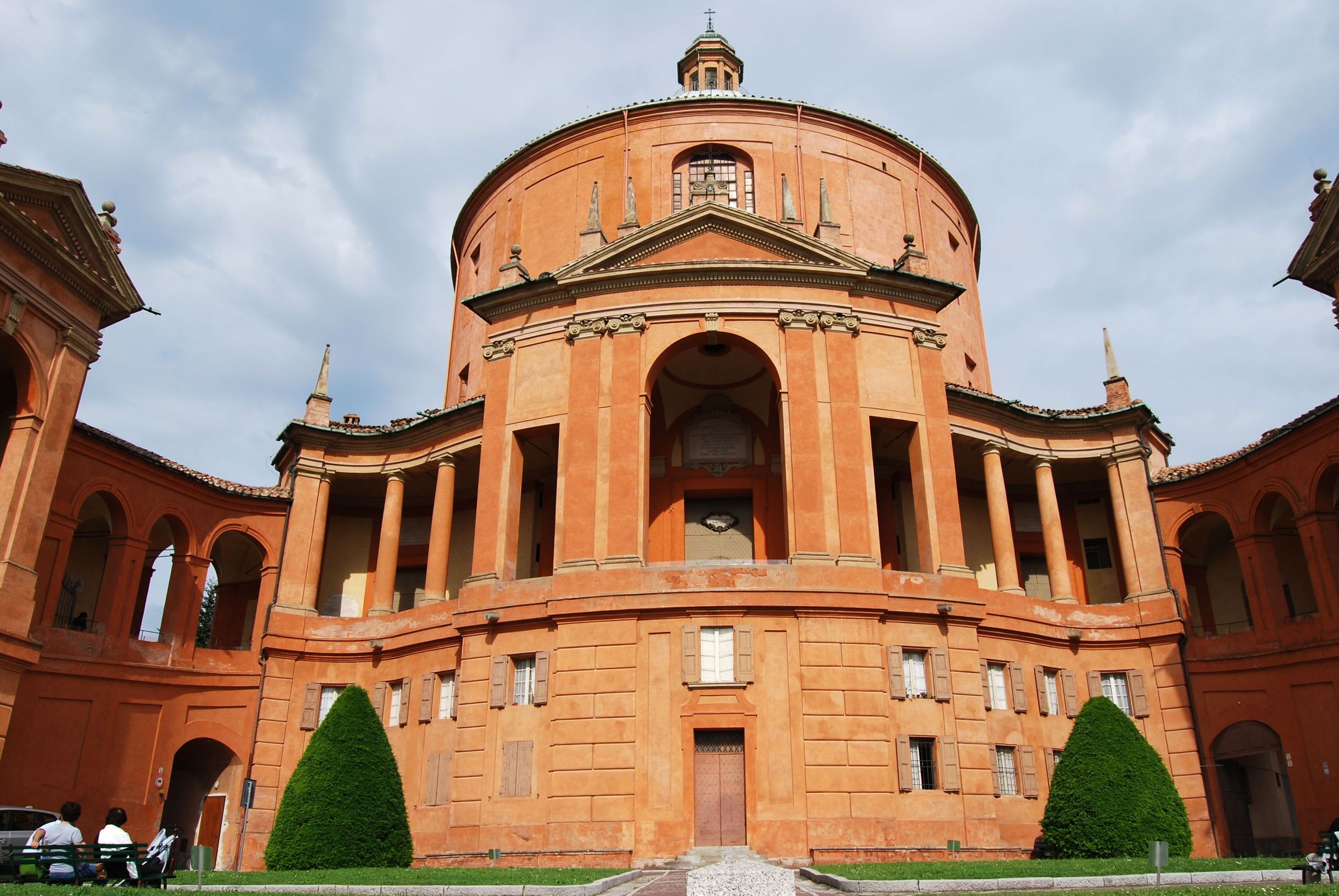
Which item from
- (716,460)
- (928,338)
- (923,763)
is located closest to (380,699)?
(716,460)

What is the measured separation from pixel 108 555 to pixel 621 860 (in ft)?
59.9

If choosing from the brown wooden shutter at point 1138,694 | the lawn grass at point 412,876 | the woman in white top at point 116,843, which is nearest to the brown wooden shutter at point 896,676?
the lawn grass at point 412,876

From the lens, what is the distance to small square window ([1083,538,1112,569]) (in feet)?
107

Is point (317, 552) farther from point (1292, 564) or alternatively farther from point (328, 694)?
point (1292, 564)

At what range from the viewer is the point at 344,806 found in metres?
21.5

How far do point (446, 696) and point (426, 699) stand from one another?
1.76 feet

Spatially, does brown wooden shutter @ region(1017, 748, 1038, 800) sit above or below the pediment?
below

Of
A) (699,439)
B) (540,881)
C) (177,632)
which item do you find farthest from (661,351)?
(177,632)

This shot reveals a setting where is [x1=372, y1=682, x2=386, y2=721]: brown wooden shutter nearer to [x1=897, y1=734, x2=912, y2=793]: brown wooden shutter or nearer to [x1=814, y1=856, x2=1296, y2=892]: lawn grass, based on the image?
[x1=814, y1=856, x2=1296, y2=892]: lawn grass

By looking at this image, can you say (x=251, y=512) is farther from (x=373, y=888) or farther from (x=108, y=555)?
(x=373, y=888)

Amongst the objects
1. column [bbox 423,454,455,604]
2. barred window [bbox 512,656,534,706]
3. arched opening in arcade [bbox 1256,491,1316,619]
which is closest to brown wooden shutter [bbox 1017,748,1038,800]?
arched opening in arcade [bbox 1256,491,1316,619]

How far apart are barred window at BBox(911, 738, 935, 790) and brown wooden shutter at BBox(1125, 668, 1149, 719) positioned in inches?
339

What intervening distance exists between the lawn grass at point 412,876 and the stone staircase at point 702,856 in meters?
1.23

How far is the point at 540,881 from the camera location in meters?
15.6
